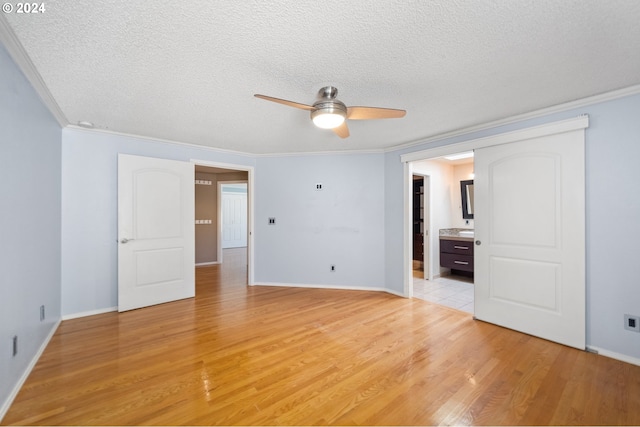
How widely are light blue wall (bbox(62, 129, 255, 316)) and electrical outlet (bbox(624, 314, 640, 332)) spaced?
5.33 metres

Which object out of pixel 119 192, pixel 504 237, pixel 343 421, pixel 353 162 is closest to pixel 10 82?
pixel 119 192

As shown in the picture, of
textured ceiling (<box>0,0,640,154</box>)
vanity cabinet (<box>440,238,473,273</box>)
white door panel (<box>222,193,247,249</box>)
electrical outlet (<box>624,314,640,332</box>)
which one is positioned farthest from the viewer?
white door panel (<box>222,193,247,249</box>)

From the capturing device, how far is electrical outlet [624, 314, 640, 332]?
7.07 feet

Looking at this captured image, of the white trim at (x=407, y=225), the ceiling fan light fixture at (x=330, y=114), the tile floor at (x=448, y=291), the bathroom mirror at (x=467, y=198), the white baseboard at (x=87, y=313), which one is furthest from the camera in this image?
the bathroom mirror at (x=467, y=198)

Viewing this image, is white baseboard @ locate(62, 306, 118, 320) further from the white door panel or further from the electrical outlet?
the white door panel

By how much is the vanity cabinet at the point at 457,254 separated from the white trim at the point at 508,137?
214cm

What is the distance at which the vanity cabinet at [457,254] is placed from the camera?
4.79 m

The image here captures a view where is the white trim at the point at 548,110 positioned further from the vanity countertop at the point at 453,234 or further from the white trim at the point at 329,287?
the white trim at the point at 329,287

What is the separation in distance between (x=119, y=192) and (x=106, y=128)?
2.56ft

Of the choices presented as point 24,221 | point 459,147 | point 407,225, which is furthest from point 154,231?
point 459,147

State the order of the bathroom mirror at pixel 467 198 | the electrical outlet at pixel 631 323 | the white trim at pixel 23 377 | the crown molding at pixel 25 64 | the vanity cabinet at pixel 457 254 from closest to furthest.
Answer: the crown molding at pixel 25 64, the white trim at pixel 23 377, the electrical outlet at pixel 631 323, the vanity cabinet at pixel 457 254, the bathroom mirror at pixel 467 198

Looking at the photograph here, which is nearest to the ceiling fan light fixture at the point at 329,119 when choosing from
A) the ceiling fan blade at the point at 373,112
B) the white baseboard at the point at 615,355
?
the ceiling fan blade at the point at 373,112

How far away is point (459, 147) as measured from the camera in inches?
128

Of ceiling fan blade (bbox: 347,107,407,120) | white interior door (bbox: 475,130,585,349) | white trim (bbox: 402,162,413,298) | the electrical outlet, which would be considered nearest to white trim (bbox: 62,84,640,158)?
white interior door (bbox: 475,130,585,349)
